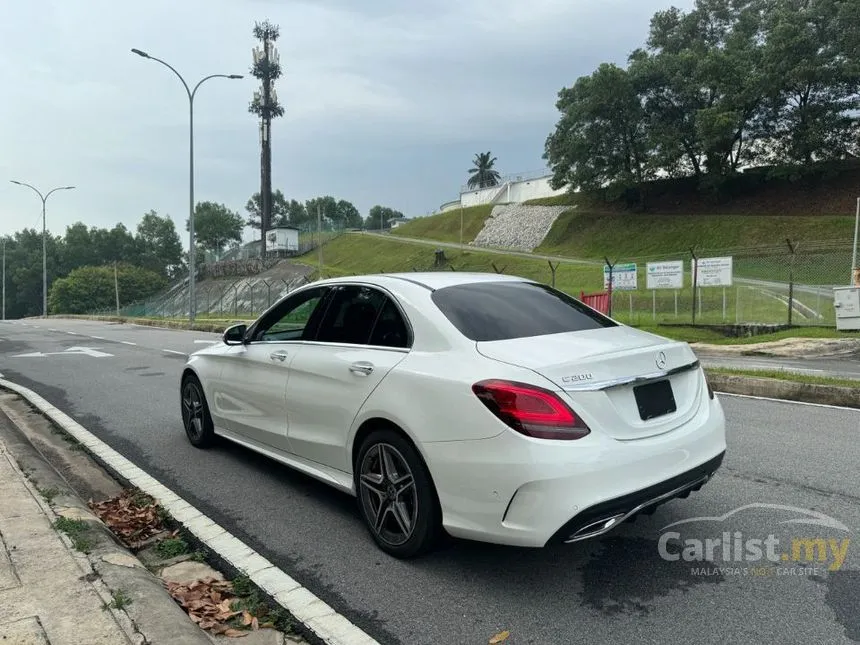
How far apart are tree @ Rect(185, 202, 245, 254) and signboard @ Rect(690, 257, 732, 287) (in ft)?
428

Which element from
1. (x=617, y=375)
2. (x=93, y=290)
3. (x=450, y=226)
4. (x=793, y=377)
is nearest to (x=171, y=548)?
(x=617, y=375)

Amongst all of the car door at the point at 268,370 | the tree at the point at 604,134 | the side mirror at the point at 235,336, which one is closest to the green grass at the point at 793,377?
the car door at the point at 268,370

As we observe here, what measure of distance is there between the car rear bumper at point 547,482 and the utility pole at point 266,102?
73.8m

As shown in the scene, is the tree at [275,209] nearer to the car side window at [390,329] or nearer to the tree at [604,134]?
the tree at [604,134]

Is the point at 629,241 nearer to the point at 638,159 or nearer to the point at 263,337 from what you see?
the point at 638,159

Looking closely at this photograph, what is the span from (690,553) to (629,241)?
5244 centimetres

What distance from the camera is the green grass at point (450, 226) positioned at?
252 feet

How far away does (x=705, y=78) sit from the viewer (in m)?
52.8

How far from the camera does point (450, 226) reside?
8300 cm

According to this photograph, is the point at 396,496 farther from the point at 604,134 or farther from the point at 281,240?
the point at 281,240

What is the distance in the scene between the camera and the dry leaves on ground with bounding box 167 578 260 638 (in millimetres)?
3006

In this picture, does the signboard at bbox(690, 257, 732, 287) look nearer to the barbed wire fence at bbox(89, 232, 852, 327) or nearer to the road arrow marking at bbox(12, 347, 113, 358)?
the barbed wire fence at bbox(89, 232, 852, 327)

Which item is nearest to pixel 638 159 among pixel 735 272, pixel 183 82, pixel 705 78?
pixel 705 78

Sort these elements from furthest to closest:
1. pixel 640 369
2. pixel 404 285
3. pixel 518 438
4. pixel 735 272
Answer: pixel 735 272
pixel 404 285
pixel 640 369
pixel 518 438
